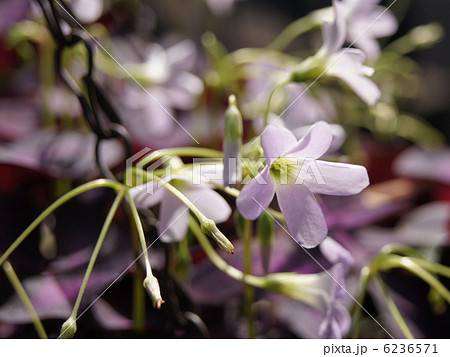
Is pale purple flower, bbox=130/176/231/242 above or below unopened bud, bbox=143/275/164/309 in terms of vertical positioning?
above

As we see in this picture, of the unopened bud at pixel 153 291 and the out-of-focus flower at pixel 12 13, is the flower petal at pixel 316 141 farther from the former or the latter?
the out-of-focus flower at pixel 12 13

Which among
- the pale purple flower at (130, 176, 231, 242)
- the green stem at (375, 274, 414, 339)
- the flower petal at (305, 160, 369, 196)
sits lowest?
the green stem at (375, 274, 414, 339)

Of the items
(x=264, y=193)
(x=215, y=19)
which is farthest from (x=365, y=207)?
(x=215, y=19)

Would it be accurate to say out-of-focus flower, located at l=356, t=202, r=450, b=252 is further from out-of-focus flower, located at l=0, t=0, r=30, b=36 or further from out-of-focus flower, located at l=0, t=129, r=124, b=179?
out-of-focus flower, located at l=0, t=0, r=30, b=36

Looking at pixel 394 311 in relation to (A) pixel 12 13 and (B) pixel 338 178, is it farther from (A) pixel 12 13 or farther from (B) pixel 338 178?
(A) pixel 12 13

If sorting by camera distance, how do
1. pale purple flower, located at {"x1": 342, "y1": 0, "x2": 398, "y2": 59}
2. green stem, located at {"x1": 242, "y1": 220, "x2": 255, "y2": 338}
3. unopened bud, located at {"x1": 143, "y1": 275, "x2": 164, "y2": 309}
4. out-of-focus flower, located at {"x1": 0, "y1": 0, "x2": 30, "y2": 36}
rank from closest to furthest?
unopened bud, located at {"x1": 143, "y1": 275, "x2": 164, "y2": 309} → green stem, located at {"x1": 242, "y1": 220, "x2": 255, "y2": 338} → pale purple flower, located at {"x1": 342, "y1": 0, "x2": 398, "y2": 59} → out-of-focus flower, located at {"x1": 0, "y1": 0, "x2": 30, "y2": 36}

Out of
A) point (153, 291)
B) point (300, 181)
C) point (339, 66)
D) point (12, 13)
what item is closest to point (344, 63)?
point (339, 66)

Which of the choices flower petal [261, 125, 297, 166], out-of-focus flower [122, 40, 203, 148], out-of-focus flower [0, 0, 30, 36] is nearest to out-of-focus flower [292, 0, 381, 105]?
flower petal [261, 125, 297, 166]
